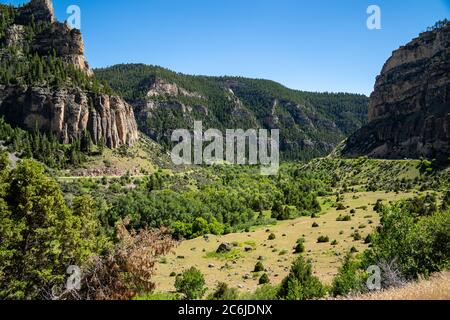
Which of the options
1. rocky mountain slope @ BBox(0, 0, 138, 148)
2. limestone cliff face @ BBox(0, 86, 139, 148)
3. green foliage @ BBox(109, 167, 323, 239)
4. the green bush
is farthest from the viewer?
rocky mountain slope @ BBox(0, 0, 138, 148)

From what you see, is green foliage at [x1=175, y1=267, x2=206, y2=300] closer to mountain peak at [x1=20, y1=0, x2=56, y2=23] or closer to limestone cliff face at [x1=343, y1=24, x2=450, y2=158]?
limestone cliff face at [x1=343, y1=24, x2=450, y2=158]

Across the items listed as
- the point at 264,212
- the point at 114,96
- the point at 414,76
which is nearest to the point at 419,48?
the point at 414,76

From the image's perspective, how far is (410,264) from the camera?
24859 millimetres

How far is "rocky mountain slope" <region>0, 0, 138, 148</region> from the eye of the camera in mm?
121875

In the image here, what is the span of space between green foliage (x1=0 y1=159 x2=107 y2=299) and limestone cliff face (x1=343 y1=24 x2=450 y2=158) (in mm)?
121277

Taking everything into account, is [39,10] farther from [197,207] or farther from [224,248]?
[224,248]

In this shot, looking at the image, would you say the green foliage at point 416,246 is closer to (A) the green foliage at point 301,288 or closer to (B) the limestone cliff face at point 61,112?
(A) the green foliage at point 301,288

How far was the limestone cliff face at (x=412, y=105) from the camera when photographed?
419ft

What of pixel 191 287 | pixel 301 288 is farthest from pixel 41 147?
pixel 301 288

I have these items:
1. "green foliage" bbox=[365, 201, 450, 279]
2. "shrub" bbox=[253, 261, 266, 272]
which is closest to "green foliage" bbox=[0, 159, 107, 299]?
"green foliage" bbox=[365, 201, 450, 279]
